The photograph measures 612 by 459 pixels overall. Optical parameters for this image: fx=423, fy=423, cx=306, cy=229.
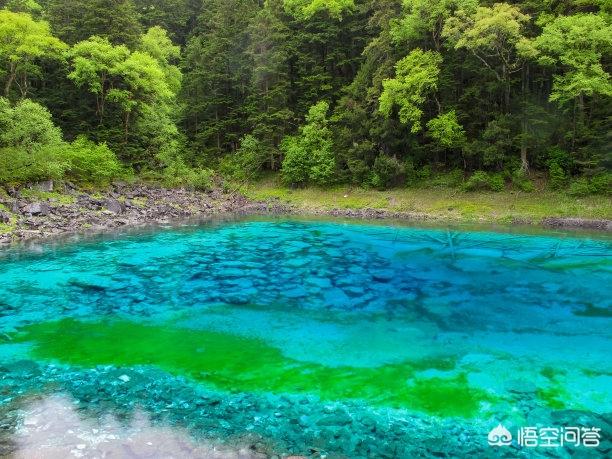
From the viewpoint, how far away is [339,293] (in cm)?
1239

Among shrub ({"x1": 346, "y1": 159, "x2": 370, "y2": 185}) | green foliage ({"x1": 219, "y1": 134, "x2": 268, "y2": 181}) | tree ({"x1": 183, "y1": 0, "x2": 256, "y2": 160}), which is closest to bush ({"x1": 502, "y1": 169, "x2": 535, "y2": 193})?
shrub ({"x1": 346, "y1": 159, "x2": 370, "y2": 185})

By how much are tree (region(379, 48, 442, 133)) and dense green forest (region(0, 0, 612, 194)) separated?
145 millimetres

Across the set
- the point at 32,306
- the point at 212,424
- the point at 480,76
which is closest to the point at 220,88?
the point at 480,76

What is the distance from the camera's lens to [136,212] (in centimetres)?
2633

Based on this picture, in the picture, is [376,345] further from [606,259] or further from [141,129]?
[141,129]

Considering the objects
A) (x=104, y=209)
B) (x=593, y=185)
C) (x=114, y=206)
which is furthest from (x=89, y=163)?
(x=593, y=185)

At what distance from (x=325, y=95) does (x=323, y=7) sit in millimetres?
8276

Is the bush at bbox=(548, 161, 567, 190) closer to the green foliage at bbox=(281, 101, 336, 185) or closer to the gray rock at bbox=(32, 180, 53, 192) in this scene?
the green foliage at bbox=(281, 101, 336, 185)

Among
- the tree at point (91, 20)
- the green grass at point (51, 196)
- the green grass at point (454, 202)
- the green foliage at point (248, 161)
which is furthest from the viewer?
the green foliage at point (248, 161)

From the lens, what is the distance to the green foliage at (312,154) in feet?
113

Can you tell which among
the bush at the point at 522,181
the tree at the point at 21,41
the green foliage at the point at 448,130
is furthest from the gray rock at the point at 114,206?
the bush at the point at 522,181

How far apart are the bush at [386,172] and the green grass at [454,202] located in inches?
32.7

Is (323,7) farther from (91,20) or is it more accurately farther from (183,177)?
(183,177)

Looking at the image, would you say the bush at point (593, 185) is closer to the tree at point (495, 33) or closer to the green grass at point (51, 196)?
the tree at point (495, 33)
